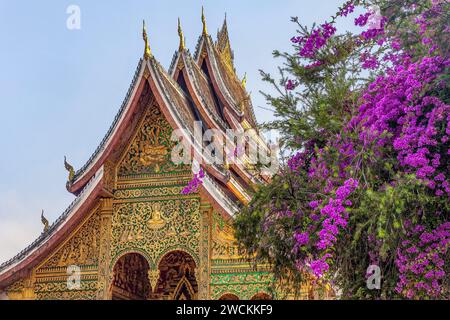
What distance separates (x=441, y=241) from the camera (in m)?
5.73

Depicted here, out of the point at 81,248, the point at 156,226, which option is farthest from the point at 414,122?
the point at 81,248

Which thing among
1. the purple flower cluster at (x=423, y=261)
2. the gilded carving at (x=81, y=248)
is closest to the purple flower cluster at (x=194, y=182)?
the gilded carving at (x=81, y=248)

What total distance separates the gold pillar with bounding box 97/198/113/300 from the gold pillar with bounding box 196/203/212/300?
155cm

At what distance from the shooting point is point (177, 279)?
13.9 meters

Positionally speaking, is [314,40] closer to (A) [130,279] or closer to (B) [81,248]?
(B) [81,248]

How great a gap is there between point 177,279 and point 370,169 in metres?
8.49

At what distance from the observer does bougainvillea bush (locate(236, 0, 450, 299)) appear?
18.7 feet

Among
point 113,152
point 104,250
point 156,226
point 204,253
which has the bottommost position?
point 204,253

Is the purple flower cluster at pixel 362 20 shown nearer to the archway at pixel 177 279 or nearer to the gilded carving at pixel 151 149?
the gilded carving at pixel 151 149

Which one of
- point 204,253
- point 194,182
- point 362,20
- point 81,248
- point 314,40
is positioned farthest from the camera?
point 81,248

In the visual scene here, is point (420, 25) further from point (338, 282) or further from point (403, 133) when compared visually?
point (338, 282)

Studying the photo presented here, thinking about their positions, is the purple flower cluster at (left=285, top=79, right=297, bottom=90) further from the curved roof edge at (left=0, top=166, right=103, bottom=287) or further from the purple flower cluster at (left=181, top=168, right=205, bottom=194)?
the curved roof edge at (left=0, top=166, right=103, bottom=287)

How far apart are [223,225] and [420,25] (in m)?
5.51

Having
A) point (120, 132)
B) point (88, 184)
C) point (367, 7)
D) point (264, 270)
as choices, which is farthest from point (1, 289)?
point (367, 7)
